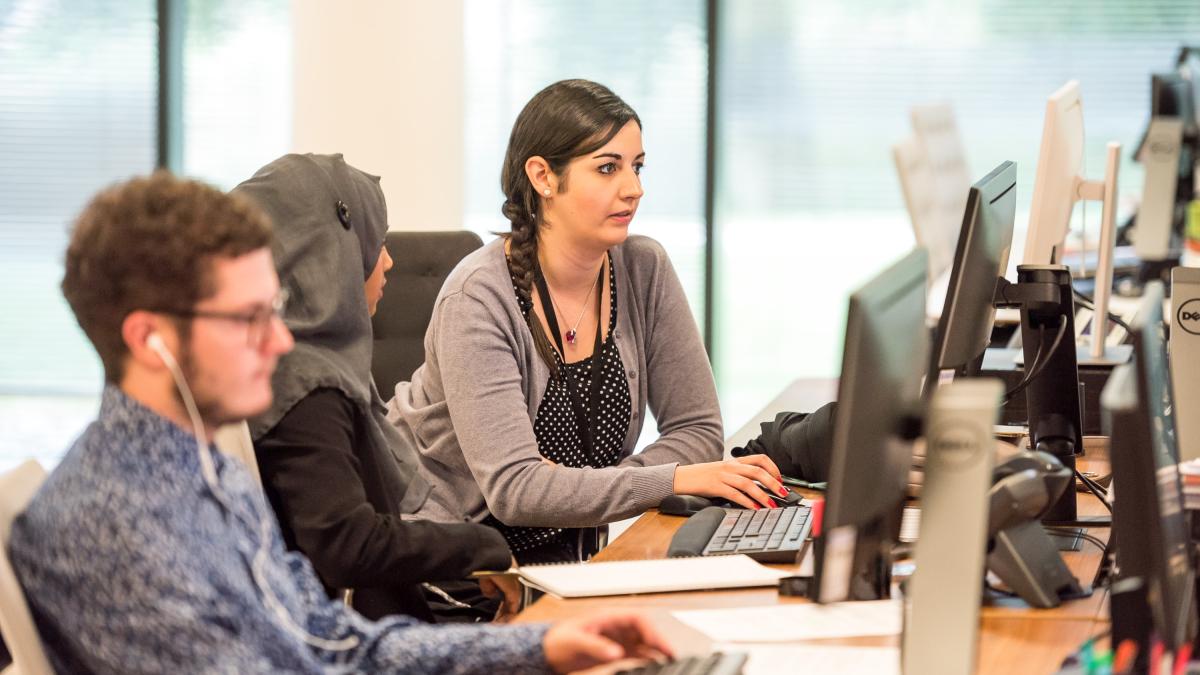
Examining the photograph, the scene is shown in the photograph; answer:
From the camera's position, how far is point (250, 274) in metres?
1.26

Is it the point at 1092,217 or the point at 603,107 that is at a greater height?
the point at 603,107

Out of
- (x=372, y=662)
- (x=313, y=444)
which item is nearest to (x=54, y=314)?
(x=313, y=444)

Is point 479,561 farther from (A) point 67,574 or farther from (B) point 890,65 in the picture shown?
(B) point 890,65

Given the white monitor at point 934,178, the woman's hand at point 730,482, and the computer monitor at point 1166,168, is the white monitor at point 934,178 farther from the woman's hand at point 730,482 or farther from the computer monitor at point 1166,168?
the woman's hand at point 730,482

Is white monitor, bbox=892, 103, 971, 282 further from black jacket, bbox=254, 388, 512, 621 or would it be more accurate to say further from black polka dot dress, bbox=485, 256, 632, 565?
black jacket, bbox=254, 388, 512, 621

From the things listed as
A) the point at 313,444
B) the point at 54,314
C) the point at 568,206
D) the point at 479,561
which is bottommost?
the point at 54,314

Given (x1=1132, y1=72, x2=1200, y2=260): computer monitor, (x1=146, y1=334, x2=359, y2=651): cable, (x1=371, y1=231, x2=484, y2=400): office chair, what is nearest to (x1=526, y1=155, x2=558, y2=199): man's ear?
(x1=371, y1=231, x2=484, y2=400): office chair

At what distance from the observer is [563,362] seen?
2568 millimetres

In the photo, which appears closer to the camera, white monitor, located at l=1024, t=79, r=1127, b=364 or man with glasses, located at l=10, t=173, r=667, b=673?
man with glasses, located at l=10, t=173, r=667, b=673

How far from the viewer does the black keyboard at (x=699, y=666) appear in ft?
4.56

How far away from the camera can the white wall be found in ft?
14.2

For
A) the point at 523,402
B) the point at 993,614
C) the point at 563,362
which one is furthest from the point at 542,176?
the point at 993,614

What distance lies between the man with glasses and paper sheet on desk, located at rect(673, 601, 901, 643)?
534 mm

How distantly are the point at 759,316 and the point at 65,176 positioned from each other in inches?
108
